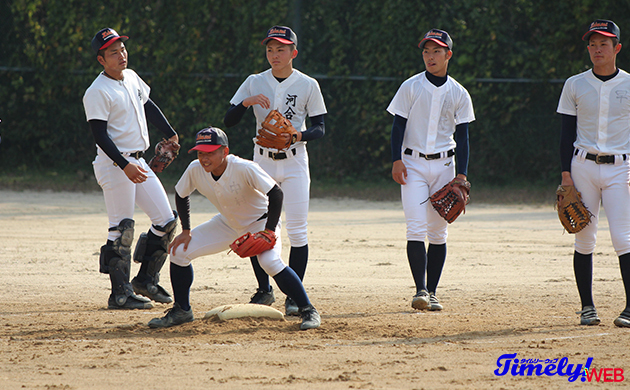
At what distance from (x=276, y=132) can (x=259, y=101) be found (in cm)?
33

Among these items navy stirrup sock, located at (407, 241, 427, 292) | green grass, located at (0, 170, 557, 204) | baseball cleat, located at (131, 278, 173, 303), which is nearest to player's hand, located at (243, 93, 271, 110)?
navy stirrup sock, located at (407, 241, 427, 292)

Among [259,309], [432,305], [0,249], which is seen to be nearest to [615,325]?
[432,305]

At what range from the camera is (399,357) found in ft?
14.6

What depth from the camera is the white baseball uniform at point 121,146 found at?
5.83m

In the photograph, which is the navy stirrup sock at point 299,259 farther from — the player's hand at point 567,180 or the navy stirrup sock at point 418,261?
the player's hand at point 567,180

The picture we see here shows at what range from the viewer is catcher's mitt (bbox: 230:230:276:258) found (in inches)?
193

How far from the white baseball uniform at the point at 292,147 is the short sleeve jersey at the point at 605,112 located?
6.59 feet

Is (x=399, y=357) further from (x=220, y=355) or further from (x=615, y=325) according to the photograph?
(x=615, y=325)

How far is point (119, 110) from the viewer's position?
19.4 ft

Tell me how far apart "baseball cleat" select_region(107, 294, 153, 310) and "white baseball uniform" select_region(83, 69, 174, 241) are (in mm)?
519

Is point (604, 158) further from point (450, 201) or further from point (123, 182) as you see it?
point (123, 182)

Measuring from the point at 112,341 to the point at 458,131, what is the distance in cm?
321

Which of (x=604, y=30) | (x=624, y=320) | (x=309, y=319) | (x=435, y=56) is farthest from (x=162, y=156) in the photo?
(x=624, y=320)

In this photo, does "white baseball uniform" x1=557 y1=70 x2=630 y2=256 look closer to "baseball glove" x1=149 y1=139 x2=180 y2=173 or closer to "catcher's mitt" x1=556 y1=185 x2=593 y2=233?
"catcher's mitt" x1=556 y1=185 x2=593 y2=233
